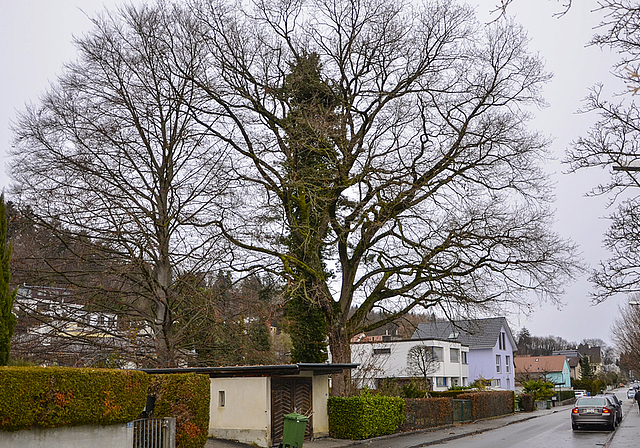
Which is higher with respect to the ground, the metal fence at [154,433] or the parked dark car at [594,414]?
the metal fence at [154,433]

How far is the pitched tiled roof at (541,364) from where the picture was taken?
110m

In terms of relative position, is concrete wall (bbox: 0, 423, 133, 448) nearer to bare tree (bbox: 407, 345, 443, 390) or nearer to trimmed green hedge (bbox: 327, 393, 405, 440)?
trimmed green hedge (bbox: 327, 393, 405, 440)

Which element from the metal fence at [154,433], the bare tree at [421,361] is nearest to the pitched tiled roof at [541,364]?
the bare tree at [421,361]

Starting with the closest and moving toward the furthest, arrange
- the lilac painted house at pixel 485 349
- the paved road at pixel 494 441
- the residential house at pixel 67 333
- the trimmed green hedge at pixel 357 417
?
the residential house at pixel 67 333 < the paved road at pixel 494 441 < the trimmed green hedge at pixel 357 417 < the lilac painted house at pixel 485 349

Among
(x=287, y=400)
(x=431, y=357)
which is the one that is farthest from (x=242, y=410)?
(x=431, y=357)

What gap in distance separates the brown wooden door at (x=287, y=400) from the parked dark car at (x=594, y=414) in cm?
1291

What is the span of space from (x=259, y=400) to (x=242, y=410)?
0.90m

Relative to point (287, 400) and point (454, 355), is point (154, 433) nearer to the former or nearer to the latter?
point (287, 400)

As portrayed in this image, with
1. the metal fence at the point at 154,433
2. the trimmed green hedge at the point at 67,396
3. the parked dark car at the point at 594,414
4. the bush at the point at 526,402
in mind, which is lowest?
the bush at the point at 526,402

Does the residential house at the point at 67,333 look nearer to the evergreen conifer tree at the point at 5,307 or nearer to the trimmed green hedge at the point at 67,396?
the evergreen conifer tree at the point at 5,307

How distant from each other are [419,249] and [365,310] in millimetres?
Result: 3692

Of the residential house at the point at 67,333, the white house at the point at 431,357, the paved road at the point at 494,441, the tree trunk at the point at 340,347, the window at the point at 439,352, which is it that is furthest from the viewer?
the window at the point at 439,352

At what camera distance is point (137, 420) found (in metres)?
14.6

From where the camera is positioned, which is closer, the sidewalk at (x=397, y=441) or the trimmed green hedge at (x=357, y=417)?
the sidewalk at (x=397, y=441)
